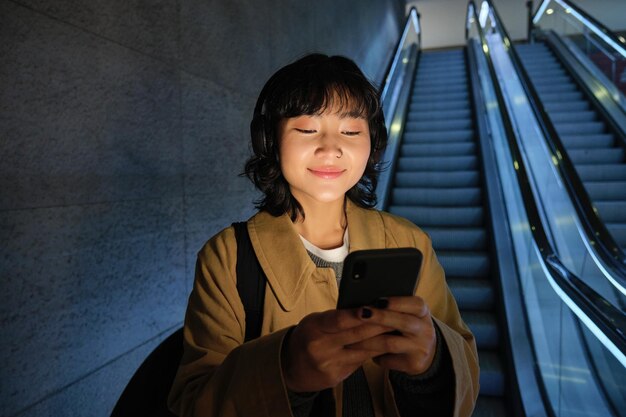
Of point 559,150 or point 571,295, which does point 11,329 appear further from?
point 559,150

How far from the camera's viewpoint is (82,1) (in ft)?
5.68

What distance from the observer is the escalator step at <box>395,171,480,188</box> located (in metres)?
5.17

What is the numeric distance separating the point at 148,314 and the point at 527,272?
283cm

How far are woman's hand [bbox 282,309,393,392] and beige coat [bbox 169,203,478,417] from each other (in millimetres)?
52

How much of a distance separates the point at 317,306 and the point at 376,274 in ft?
1.17

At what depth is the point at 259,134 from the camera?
118cm

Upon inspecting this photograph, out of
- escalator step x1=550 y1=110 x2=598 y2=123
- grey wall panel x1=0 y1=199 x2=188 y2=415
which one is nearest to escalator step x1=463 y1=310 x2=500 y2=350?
grey wall panel x1=0 y1=199 x2=188 y2=415

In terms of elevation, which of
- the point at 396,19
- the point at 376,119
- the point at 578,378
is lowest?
the point at 578,378

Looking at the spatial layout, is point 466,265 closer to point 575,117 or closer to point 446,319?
point 446,319

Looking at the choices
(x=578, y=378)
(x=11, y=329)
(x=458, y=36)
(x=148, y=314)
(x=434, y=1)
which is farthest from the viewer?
(x=458, y=36)

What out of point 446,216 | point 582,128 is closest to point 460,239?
point 446,216

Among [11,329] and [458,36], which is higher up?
[458,36]

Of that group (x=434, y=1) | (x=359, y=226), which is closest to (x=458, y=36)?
(x=434, y=1)

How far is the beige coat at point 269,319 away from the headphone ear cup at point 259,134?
0.19m
